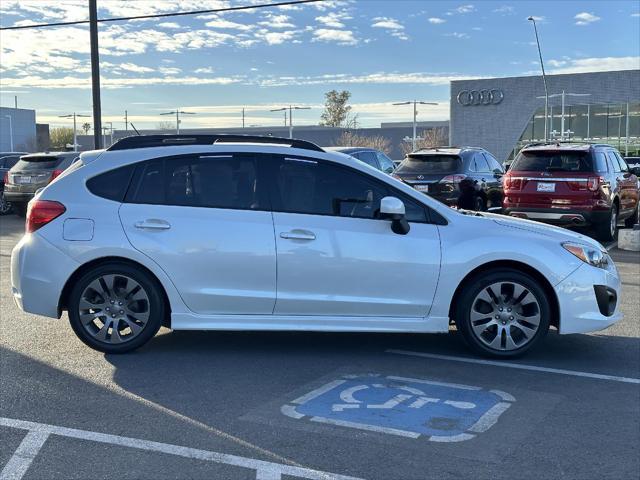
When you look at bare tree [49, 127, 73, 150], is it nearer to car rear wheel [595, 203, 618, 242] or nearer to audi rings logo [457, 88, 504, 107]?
audi rings logo [457, 88, 504, 107]

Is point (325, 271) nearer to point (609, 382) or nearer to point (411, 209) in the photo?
point (411, 209)

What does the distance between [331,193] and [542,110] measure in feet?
178

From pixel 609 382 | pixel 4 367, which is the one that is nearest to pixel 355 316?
pixel 609 382

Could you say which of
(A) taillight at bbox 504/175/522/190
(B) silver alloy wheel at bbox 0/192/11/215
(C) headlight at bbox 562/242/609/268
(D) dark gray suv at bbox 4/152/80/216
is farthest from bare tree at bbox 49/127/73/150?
(C) headlight at bbox 562/242/609/268

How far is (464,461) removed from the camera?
398 cm

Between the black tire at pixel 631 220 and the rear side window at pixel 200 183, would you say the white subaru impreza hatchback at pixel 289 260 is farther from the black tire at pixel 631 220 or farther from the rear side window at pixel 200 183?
the black tire at pixel 631 220

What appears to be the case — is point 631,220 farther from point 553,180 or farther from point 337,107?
point 337,107

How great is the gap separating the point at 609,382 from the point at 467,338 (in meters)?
1.11

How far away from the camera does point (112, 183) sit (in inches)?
239

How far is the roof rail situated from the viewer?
6.26 metres

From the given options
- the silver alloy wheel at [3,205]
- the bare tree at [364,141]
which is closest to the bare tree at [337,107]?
the bare tree at [364,141]

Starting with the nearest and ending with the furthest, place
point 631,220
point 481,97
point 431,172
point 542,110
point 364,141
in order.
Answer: point 431,172 → point 631,220 → point 542,110 → point 481,97 → point 364,141

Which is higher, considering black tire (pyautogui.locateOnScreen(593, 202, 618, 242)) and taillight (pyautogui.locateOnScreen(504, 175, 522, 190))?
taillight (pyautogui.locateOnScreen(504, 175, 522, 190))

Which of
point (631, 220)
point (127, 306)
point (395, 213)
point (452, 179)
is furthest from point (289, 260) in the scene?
point (631, 220)
